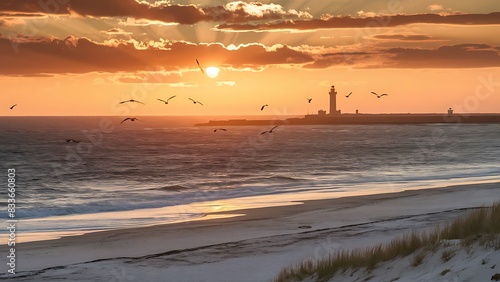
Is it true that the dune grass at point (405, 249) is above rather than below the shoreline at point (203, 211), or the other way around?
above

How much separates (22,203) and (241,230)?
1876cm

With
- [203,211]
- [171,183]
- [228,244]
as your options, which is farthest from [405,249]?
[171,183]

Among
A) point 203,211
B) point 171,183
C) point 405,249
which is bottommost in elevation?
point 203,211

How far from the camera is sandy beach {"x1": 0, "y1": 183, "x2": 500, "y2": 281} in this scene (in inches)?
597

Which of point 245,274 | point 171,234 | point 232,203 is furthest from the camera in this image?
point 232,203

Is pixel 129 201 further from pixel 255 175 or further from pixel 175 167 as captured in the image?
pixel 175 167

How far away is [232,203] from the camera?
110 ft

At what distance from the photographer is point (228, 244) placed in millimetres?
18625

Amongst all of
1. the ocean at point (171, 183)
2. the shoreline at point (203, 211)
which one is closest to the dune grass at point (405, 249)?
the shoreline at point (203, 211)

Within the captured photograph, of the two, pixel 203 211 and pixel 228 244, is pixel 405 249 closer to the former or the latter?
pixel 228 244

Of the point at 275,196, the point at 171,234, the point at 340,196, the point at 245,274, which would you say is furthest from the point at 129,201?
the point at 245,274

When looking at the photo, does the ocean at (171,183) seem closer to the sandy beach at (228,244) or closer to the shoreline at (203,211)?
the shoreline at (203,211)

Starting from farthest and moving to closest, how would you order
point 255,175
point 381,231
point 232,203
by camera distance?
point 255,175 → point 232,203 → point 381,231

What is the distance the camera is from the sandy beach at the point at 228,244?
49.7 feet
